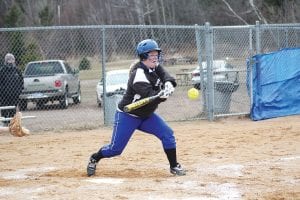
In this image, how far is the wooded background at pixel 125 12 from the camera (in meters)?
48.9

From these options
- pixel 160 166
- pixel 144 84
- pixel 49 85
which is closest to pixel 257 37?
pixel 49 85

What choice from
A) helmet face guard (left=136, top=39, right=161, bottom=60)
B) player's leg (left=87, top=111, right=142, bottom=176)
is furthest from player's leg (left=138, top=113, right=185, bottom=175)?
helmet face guard (left=136, top=39, right=161, bottom=60)

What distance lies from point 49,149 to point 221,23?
4095 cm

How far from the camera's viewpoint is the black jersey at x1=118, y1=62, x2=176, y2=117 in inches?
288

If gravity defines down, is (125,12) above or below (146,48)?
below

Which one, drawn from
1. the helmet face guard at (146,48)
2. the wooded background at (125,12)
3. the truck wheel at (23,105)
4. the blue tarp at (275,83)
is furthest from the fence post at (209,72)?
the wooded background at (125,12)

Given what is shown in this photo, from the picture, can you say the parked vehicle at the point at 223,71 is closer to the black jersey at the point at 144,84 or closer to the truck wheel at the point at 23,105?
the truck wheel at the point at 23,105

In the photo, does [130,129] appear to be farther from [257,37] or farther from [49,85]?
[49,85]

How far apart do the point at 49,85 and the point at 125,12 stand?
39.4 m

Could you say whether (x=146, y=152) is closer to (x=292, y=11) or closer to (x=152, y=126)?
(x=152, y=126)

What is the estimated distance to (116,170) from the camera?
26.8ft

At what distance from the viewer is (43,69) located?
1811 cm

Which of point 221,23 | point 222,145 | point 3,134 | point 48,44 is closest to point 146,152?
point 222,145

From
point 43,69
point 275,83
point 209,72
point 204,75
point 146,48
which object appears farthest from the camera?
point 43,69
